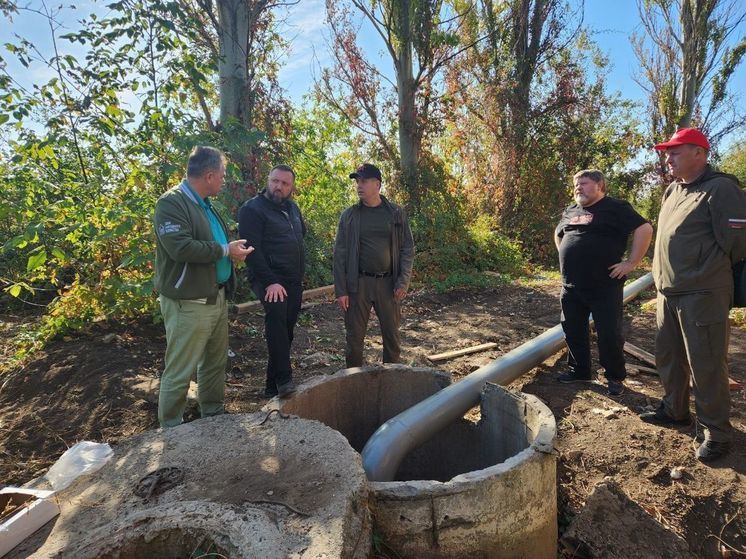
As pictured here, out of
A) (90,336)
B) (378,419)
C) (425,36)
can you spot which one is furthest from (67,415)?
(425,36)

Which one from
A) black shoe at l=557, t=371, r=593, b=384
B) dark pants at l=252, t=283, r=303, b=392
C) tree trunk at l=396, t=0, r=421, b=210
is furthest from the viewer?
tree trunk at l=396, t=0, r=421, b=210

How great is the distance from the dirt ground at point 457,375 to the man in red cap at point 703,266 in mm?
375

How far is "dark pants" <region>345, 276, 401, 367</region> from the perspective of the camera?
396 cm

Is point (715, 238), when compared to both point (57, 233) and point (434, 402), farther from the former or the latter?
point (57, 233)

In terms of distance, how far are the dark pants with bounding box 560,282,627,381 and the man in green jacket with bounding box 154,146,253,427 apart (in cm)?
289

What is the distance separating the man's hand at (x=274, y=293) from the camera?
3.52 m

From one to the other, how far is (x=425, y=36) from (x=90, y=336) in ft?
32.8

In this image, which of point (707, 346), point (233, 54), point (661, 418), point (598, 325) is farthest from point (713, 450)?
point (233, 54)

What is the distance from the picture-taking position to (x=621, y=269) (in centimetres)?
367

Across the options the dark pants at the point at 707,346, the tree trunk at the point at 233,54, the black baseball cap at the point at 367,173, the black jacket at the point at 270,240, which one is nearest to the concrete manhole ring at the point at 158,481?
the black jacket at the point at 270,240

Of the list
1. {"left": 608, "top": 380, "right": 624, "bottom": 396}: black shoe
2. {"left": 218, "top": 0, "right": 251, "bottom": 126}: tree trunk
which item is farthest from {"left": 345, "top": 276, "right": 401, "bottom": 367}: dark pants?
{"left": 218, "top": 0, "right": 251, "bottom": 126}: tree trunk

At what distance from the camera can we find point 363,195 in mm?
3865

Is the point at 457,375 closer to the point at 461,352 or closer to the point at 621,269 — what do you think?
the point at 461,352

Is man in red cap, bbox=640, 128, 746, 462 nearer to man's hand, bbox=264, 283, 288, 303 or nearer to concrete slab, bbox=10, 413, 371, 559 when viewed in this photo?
concrete slab, bbox=10, 413, 371, 559
